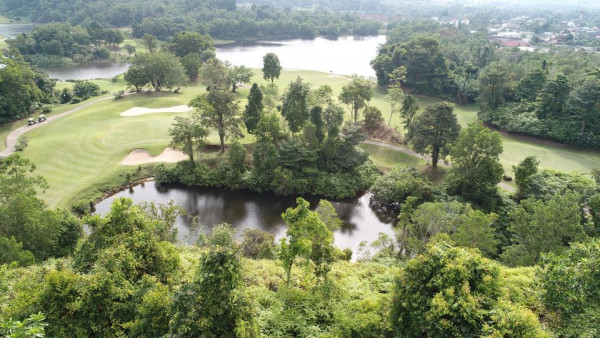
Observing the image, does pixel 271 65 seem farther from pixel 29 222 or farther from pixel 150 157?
pixel 29 222

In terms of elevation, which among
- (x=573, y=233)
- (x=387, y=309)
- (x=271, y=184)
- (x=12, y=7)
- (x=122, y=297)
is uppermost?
(x=12, y=7)

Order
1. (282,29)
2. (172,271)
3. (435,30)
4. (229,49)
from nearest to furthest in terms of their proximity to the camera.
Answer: (172,271) → (229,49) → (435,30) → (282,29)

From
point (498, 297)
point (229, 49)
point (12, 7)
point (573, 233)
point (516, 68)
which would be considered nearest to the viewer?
point (498, 297)

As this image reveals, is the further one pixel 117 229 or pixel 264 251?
pixel 264 251

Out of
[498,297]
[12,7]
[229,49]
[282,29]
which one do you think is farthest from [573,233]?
[12,7]

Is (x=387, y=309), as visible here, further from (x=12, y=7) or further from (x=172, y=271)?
(x=12, y=7)

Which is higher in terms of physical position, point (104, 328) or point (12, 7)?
point (12, 7)
